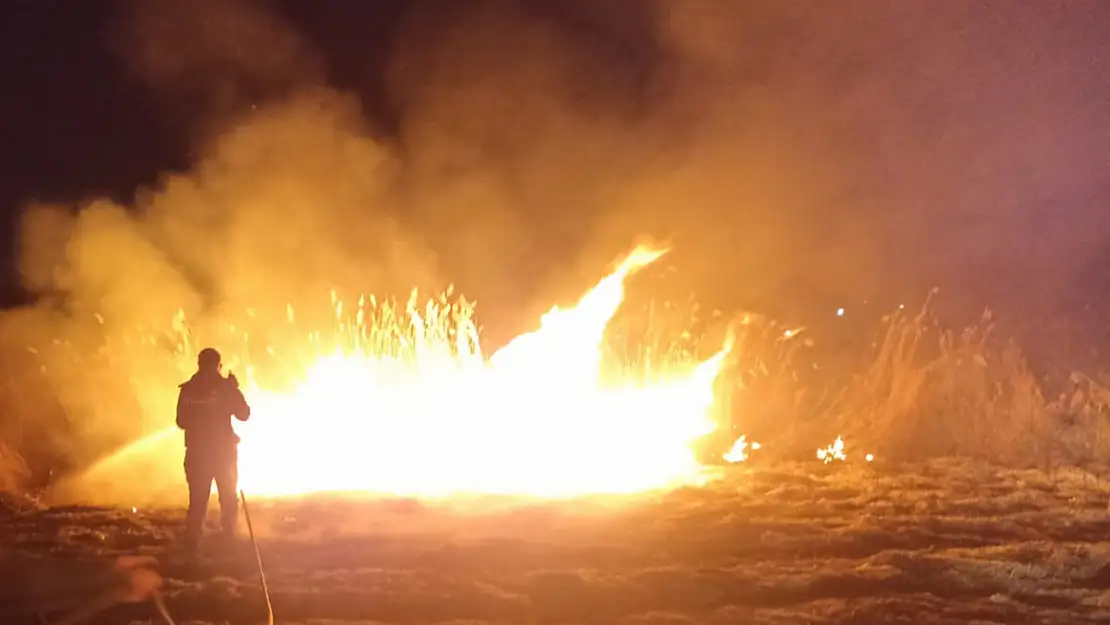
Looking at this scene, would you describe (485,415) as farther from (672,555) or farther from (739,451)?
(672,555)

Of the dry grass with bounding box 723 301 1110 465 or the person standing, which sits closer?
the person standing

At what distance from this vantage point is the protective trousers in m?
9.56

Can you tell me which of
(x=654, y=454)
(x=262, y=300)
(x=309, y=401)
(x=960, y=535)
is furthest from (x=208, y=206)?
(x=960, y=535)

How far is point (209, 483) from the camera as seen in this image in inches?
384

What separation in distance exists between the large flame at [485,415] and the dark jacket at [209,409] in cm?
309

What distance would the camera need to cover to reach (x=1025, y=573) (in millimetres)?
7996

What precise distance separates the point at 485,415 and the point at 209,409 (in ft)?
16.9

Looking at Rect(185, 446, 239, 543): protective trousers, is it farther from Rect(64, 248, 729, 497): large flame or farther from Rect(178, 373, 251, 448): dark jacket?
Rect(64, 248, 729, 497): large flame

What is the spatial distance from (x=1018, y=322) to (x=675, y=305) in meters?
6.19

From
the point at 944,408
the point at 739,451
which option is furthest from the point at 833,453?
the point at 944,408

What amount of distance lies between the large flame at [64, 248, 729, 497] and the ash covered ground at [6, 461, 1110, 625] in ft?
6.44

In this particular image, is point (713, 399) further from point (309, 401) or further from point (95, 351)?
point (95, 351)

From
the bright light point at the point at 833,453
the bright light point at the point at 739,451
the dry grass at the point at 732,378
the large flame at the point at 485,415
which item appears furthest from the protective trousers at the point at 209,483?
the bright light point at the point at 833,453

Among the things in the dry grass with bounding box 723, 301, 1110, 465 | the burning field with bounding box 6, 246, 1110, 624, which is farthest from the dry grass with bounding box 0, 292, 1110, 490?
the burning field with bounding box 6, 246, 1110, 624
